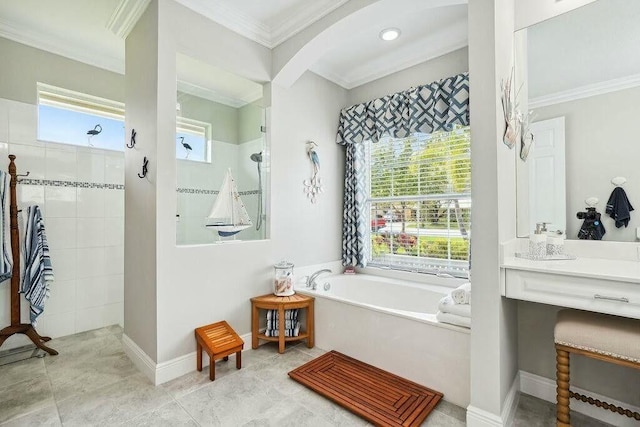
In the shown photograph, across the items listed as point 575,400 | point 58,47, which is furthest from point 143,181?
point 575,400

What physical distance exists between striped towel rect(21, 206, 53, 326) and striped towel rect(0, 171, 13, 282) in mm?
143

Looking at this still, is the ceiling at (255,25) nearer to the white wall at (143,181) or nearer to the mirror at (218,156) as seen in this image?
the mirror at (218,156)

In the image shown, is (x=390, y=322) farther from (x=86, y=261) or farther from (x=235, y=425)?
(x=86, y=261)

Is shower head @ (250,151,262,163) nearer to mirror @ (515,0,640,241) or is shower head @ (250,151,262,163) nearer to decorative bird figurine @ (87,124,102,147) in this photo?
decorative bird figurine @ (87,124,102,147)

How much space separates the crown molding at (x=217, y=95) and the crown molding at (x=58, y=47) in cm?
129

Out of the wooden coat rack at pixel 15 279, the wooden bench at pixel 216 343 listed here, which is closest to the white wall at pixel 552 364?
the wooden bench at pixel 216 343

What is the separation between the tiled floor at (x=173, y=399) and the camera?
167cm

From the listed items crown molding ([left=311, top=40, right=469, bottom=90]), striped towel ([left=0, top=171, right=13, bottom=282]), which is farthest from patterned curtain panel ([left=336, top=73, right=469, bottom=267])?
striped towel ([left=0, top=171, right=13, bottom=282])

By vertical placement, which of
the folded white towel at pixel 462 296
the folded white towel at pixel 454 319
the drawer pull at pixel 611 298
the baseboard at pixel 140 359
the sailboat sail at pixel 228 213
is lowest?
the baseboard at pixel 140 359

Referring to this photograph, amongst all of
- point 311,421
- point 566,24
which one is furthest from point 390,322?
point 566,24

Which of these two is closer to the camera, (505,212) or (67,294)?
(505,212)

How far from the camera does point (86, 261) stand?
292 centimetres

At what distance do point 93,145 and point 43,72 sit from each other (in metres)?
0.68

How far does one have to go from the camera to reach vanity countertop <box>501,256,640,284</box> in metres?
1.27
